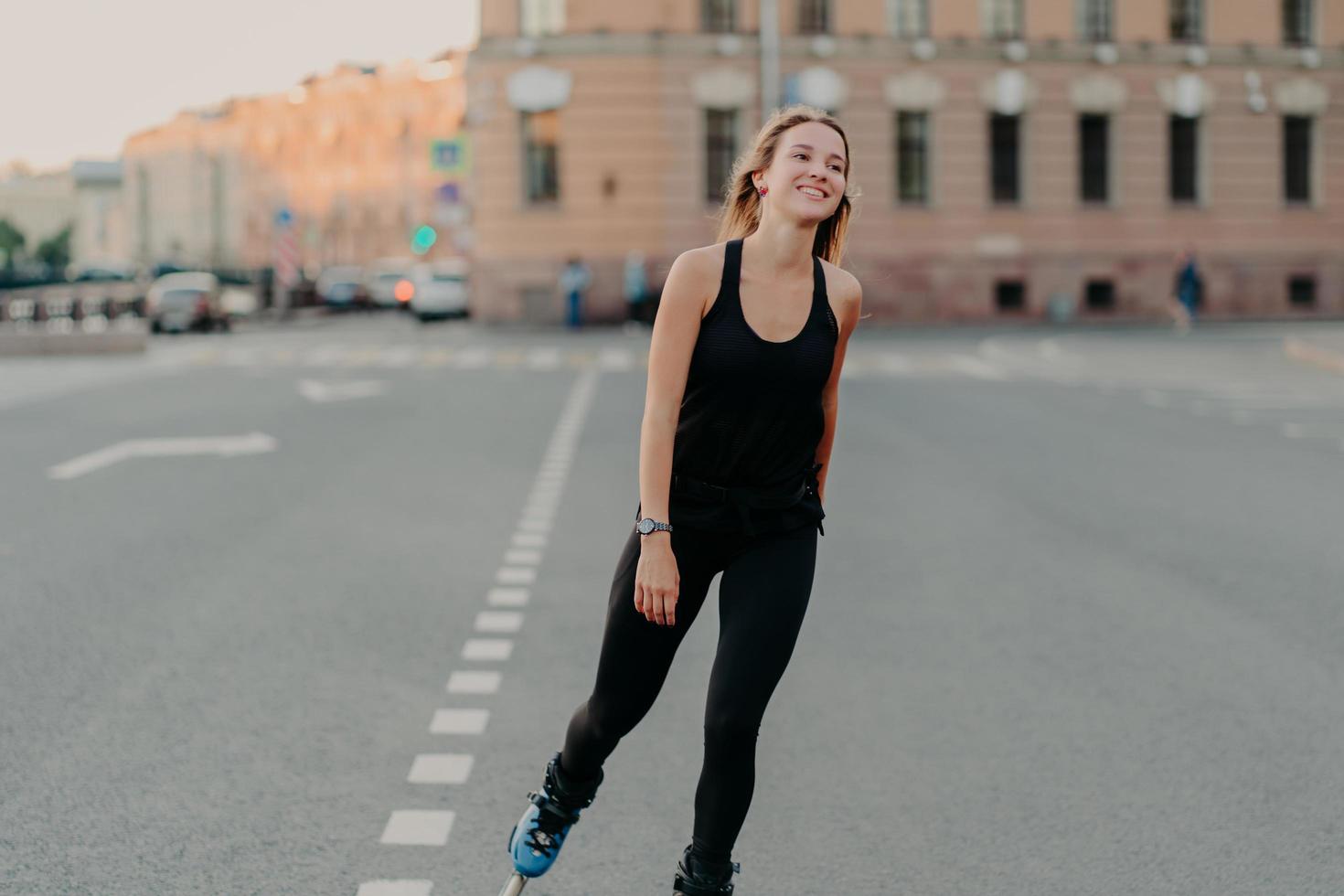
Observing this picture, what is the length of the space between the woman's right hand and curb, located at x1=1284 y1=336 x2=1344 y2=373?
25239 mm

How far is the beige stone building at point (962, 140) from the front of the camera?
43125 mm

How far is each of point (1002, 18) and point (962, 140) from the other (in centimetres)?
323

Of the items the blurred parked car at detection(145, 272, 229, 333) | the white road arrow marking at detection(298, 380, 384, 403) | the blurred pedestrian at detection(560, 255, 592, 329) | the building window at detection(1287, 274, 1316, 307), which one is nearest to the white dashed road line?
the white road arrow marking at detection(298, 380, 384, 403)

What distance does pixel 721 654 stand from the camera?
4.09 metres

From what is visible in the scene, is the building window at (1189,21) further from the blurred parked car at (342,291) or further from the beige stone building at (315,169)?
the beige stone building at (315,169)

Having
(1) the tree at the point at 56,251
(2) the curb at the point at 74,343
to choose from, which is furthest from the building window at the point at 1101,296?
(1) the tree at the point at 56,251

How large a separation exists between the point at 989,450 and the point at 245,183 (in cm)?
14079

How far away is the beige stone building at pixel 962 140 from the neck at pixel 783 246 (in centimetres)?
3819

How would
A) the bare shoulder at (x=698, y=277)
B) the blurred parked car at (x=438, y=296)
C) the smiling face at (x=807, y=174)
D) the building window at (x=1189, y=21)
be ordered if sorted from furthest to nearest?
the blurred parked car at (x=438, y=296) < the building window at (x=1189, y=21) < the smiling face at (x=807, y=174) < the bare shoulder at (x=698, y=277)

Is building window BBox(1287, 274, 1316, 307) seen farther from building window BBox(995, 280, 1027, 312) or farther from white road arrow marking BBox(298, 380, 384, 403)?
white road arrow marking BBox(298, 380, 384, 403)

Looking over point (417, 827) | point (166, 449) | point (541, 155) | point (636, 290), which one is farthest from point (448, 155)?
point (417, 827)

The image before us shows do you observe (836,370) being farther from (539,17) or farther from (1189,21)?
(1189,21)

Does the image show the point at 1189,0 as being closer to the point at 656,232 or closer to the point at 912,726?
the point at 656,232

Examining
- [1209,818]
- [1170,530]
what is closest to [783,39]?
[1170,530]
